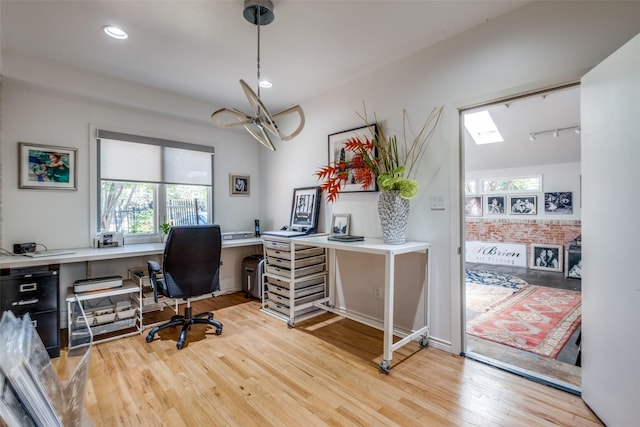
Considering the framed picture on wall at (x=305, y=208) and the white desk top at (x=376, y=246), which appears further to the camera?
the framed picture on wall at (x=305, y=208)

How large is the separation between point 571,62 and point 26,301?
163 inches

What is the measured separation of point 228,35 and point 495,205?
6085 millimetres

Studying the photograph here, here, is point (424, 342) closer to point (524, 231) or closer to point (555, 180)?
point (524, 231)

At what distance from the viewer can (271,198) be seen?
4.18m

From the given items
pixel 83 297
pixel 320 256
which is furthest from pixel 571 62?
pixel 83 297

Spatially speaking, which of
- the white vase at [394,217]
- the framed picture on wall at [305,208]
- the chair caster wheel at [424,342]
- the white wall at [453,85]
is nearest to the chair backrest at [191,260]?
the framed picture on wall at [305,208]

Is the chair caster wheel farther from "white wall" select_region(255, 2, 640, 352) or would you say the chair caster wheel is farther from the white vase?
the white vase

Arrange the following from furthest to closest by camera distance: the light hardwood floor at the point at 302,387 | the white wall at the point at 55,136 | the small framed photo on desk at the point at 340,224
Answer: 1. the small framed photo on desk at the point at 340,224
2. the white wall at the point at 55,136
3. the light hardwood floor at the point at 302,387

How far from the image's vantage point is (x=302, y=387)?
1.87m

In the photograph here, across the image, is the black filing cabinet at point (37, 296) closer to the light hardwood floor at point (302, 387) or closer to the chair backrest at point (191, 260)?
the light hardwood floor at point (302, 387)

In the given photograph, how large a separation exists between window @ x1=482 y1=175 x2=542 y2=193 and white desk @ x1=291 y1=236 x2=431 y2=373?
4703 millimetres

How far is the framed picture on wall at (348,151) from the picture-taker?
2.86 meters

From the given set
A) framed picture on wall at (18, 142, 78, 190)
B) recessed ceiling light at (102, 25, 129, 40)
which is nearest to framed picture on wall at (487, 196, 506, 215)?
recessed ceiling light at (102, 25, 129, 40)

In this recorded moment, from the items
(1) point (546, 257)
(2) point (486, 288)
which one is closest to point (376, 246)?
(2) point (486, 288)
